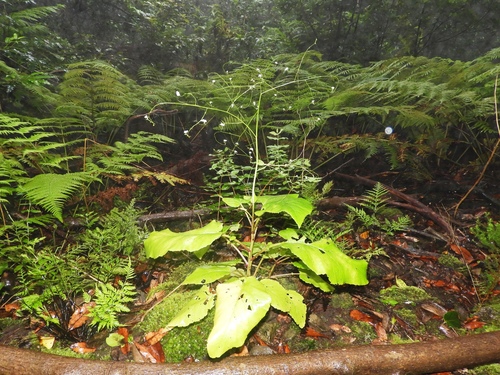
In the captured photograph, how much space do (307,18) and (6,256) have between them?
894 centimetres

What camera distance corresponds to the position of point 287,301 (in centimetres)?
149

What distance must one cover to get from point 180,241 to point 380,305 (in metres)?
1.43

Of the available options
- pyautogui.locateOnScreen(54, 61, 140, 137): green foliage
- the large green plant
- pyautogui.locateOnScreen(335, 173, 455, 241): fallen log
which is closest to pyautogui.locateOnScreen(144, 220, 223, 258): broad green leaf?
the large green plant

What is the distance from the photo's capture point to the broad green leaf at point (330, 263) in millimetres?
1468

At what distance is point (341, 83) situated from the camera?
4684mm

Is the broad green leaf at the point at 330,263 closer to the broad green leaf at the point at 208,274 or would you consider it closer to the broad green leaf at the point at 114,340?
the broad green leaf at the point at 208,274

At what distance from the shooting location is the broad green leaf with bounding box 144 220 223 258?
1.59 metres

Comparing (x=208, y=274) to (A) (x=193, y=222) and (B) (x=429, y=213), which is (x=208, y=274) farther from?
(B) (x=429, y=213)

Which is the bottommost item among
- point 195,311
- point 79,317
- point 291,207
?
point 79,317

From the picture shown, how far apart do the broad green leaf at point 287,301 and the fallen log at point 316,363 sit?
0.21 m

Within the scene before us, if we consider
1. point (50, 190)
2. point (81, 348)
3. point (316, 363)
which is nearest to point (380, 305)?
point (316, 363)

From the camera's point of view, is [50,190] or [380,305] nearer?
[380,305]

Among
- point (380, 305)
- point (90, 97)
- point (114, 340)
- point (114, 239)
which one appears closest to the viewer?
point (114, 340)

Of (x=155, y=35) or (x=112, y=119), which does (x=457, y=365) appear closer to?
(x=112, y=119)
